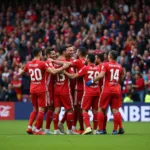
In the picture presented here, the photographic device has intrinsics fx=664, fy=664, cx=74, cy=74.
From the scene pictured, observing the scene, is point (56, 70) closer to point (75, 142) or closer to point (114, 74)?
point (114, 74)

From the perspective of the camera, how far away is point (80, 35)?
3147 cm

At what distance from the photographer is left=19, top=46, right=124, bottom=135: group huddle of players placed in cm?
1844

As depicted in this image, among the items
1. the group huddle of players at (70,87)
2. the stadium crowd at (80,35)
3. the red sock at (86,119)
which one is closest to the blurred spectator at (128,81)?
the stadium crowd at (80,35)

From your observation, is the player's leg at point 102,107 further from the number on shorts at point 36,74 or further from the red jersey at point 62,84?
the number on shorts at point 36,74

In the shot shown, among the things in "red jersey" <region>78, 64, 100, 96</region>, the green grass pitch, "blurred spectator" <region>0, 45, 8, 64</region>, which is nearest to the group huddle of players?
"red jersey" <region>78, 64, 100, 96</region>

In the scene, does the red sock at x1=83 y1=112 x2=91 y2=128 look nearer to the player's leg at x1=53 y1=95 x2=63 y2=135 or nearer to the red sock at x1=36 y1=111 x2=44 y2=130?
the player's leg at x1=53 y1=95 x2=63 y2=135

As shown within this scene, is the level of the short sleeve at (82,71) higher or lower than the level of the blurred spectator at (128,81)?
higher

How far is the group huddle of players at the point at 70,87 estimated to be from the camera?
18438 millimetres

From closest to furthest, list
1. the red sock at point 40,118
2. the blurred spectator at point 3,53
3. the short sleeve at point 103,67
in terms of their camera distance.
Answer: the short sleeve at point 103,67 → the red sock at point 40,118 → the blurred spectator at point 3,53

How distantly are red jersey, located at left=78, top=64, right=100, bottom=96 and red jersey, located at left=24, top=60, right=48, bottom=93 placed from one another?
1.02m

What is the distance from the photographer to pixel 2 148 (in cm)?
1397

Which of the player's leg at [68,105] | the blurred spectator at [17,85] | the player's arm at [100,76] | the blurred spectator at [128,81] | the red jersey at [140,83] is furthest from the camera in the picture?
the blurred spectator at [17,85]

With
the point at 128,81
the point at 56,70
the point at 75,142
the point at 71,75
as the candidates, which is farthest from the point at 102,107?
the point at 128,81

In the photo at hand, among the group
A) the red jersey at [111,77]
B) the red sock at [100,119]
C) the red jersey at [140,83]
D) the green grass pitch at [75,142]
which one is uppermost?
the red jersey at [111,77]
